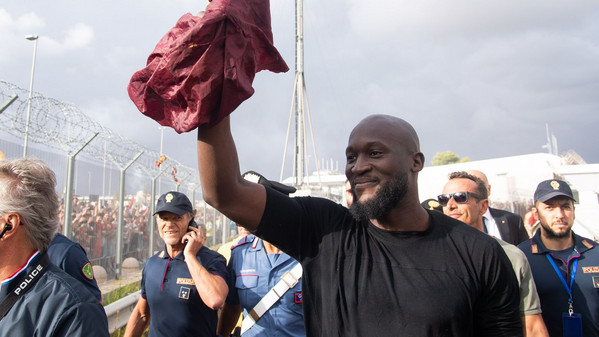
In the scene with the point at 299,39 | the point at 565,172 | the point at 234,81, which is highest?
the point at 299,39

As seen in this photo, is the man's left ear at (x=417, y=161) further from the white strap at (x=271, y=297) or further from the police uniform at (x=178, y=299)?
the police uniform at (x=178, y=299)

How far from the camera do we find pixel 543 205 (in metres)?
3.45

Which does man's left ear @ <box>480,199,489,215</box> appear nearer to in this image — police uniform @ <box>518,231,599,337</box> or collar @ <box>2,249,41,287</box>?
police uniform @ <box>518,231,599,337</box>

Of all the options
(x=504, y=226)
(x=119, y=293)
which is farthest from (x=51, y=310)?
(x=119, y=293)

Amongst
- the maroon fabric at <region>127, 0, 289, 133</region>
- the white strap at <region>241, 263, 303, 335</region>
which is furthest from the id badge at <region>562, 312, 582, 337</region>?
the maroon fabric at <region>127, 0, 289, 133</region>

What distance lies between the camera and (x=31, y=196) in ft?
6.40

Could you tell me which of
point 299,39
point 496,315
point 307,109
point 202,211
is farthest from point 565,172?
point 496,315

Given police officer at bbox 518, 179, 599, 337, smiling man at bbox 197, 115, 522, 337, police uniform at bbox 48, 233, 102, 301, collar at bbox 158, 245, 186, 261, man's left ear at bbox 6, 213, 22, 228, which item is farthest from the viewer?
collar at bbox 158, 245, 186, 261

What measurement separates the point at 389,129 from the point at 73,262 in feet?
7.47

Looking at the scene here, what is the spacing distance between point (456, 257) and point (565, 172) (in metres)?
40.2

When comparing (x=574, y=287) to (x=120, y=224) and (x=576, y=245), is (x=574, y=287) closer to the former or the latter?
(x=576, y=245)

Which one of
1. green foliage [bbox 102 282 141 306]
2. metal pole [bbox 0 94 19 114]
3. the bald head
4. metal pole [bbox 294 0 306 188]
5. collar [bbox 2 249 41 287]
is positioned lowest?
green foliage [bbox 102 282 141 306]

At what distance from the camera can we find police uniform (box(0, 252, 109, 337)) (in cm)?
169

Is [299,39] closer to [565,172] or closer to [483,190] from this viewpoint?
[565,172]
